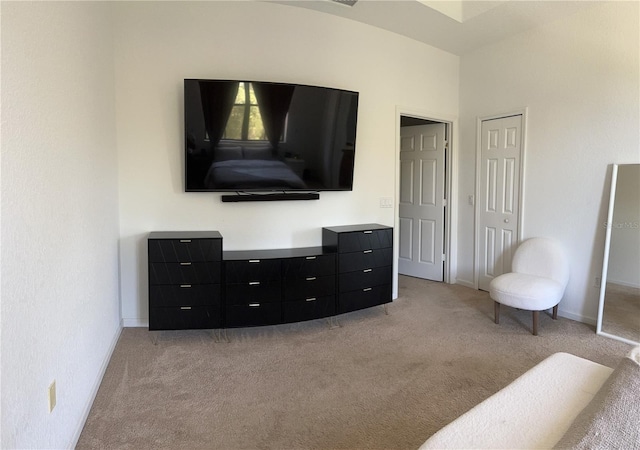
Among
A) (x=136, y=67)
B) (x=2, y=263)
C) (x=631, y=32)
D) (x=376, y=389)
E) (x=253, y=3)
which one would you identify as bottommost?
(x=376, y=389)

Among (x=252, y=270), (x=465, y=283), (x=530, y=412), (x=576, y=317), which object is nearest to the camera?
(x=530, y=412)

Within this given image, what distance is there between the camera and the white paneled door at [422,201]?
4848mm

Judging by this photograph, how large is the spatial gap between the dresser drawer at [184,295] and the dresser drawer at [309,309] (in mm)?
567

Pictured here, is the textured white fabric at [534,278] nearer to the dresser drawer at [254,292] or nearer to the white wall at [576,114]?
the white wall at [576,114]

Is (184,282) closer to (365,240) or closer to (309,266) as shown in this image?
(309,266)

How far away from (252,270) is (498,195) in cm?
285

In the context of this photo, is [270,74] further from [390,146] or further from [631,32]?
[631,32]

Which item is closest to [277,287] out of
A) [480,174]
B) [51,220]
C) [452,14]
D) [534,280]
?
[51,220]

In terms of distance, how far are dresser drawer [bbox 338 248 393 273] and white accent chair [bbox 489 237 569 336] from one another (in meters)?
0.98

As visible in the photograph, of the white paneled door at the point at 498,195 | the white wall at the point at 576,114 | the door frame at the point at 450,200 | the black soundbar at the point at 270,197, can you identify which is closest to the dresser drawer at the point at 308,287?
the black soundbar at the point at 270,197

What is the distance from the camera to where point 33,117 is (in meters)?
1.50

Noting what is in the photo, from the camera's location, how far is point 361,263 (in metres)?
3.52

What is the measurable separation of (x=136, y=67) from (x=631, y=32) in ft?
13.3

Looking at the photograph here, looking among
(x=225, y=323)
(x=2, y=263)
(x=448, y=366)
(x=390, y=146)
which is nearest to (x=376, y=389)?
(x=448, y=366)
